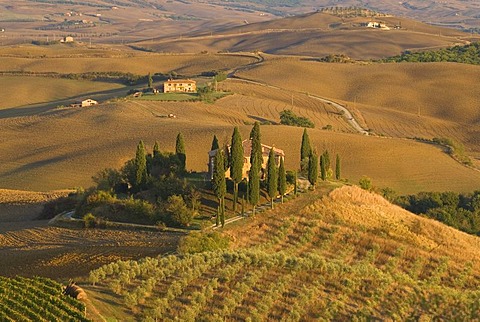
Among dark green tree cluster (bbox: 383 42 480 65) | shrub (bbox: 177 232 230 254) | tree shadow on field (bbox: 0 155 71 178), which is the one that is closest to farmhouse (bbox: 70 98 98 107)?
tree shadow on field (bbox: 0 155 71 178)

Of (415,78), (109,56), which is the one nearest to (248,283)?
(415,78)

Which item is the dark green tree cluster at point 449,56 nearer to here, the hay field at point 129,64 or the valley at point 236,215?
the hay field at point 129,64

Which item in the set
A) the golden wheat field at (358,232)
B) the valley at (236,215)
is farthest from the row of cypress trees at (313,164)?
the golden wheat field at (358,232)

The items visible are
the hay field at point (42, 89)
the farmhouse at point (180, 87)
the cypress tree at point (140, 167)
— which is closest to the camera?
the cypress tree at point (140, 167)

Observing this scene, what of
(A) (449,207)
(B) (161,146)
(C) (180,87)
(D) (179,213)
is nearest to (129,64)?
(C) (180,87)

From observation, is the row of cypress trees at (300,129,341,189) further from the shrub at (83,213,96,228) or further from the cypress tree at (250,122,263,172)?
the shrub at (83,213,96,228)

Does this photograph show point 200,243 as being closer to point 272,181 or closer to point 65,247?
point 65,247
